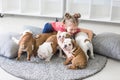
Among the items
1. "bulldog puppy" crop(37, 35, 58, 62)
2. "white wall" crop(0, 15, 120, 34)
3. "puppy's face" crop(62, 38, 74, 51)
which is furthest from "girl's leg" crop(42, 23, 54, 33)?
"white wall" crop(0, 15, 120, 34)

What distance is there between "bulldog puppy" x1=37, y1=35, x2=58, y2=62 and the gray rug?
0.03 m

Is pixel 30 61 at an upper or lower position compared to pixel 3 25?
lower

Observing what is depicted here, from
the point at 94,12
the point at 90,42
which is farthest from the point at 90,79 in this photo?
the point at 94,12

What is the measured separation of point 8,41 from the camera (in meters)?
1.38

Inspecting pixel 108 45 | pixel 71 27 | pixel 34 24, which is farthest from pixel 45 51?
pixel 34 24

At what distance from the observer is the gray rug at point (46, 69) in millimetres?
1173

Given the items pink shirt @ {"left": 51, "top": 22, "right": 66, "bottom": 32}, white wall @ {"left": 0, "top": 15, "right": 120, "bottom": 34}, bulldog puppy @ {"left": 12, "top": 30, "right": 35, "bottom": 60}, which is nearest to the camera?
bulldog puppy @ {"left": 12, "top": 30, "right": 35, "bottom": 60}

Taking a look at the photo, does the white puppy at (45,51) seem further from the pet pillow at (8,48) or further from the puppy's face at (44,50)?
the pet pillow at (8,48)

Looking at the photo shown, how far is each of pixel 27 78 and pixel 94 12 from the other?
1.01 m

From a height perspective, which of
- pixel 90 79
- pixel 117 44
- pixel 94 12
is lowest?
pixel 90 79

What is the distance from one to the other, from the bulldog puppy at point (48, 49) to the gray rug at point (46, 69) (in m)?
0.03

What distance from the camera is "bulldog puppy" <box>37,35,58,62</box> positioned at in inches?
51.6

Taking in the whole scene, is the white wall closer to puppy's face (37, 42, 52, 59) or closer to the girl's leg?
the girl's leg

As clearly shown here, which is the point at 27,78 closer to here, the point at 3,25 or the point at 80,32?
the point at 80,32
